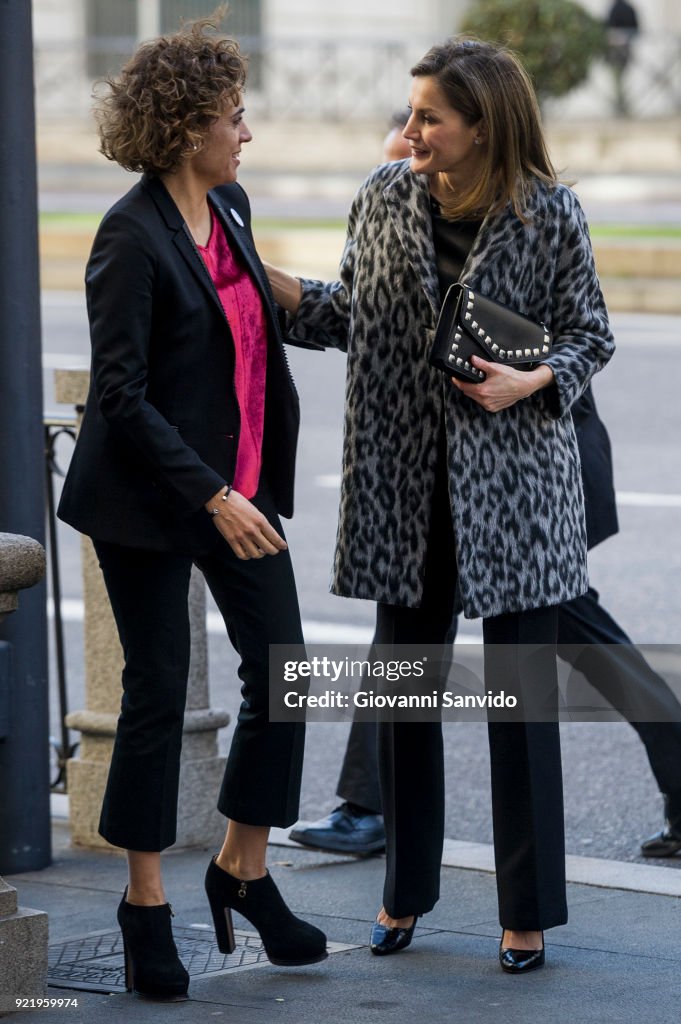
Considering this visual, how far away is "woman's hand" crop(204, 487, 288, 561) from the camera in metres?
3.82

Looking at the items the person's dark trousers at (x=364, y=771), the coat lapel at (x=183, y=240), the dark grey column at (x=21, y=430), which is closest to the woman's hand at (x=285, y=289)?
the coat lapel at (x=183, y=240)

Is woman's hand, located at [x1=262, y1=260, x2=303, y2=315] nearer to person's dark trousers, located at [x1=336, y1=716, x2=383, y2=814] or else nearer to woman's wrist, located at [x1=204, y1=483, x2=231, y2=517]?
woman's wrist, located at [x1=204, y1=483, x2=231, y2=517]

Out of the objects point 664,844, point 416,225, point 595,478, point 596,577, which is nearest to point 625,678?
point 664,844

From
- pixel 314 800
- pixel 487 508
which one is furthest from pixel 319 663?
pixel 487 508

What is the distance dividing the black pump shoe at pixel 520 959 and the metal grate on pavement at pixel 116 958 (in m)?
0.38

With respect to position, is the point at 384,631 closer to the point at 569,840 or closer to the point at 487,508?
the point at 487,508

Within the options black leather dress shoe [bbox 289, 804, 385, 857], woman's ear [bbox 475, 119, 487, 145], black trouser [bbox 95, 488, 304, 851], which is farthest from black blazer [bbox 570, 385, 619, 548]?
black trouser [bbox 95, 488, 304, 851]

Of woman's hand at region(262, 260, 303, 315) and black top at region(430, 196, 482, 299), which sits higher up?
black top at region(430, 196, 482, 299)

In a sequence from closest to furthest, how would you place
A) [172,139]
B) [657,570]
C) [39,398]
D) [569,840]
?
[172,139], [39,398], [569,840], [657,570]

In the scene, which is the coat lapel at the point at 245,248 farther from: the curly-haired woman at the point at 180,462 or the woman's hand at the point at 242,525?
Answer: the woman's hand at the point at 242,525

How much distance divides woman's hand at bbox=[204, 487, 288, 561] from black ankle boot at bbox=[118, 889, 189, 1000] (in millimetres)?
788

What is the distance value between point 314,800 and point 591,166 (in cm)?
2198

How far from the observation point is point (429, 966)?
13.6 feet

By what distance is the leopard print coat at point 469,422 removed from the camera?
13.4 feet
